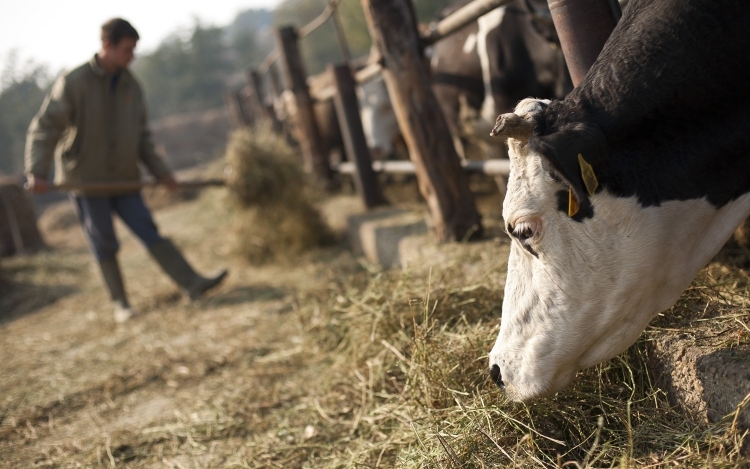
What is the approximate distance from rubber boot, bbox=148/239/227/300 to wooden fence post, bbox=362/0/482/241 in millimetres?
2222

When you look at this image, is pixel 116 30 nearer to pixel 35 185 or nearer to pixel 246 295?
pixel 35 185

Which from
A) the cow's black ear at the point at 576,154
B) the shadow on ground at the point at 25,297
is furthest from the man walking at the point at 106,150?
the cow's black ear at the point at 576,154

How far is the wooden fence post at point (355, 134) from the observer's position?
5609 mm

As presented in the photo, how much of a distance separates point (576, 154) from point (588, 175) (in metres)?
0.06

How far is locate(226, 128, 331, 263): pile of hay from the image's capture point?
5.63 m

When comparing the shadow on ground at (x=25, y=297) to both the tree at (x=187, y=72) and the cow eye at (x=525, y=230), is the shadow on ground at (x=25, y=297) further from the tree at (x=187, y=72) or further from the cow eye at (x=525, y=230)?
the tree at (x=187, y=72)

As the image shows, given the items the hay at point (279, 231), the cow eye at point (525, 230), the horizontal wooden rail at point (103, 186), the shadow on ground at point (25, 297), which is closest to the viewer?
the cow eye at point (525, 230)

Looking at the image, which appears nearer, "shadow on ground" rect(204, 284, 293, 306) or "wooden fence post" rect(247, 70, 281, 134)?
"shadow on ground" rect(204, 284, 293, 306)

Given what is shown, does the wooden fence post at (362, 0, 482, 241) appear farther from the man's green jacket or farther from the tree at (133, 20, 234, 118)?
the tree at (133, 20, 234, 118)

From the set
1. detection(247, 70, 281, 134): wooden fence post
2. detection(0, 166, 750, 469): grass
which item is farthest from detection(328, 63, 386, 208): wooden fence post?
detection(247, 70, 281, 134): wooden fence post

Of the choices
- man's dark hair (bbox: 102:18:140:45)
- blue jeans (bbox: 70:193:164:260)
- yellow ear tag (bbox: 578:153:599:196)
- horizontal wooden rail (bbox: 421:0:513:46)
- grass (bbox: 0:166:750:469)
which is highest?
man's dark hair (bbox: 102:18:140:45)

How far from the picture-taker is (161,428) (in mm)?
2904

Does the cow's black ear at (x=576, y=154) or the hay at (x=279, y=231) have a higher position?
the cow's black ear at (x=576, y=154)

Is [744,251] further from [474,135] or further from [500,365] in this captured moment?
[474,135]
